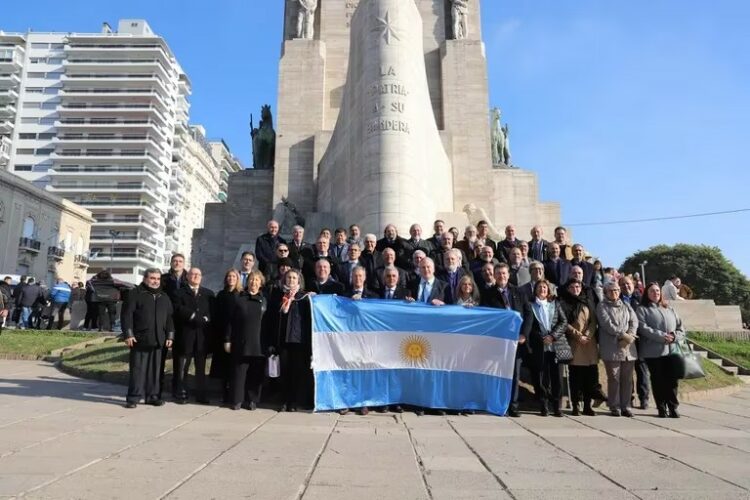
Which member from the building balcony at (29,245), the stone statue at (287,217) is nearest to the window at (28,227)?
the building balcony at (29,245)

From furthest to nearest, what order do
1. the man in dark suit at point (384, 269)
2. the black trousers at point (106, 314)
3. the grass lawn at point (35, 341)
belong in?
the black trousers at point (106, 314)
the grass lawn at point (35, 341)
the man in dark suit at point (384, 269)

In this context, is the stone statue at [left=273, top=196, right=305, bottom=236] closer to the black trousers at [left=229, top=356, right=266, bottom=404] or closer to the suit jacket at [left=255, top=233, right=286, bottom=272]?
the suit jacket at [left=255, top=233, right=286, bottom=272]

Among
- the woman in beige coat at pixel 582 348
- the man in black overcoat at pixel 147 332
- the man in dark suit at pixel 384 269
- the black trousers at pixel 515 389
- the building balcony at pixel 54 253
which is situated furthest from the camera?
the building balcony at pixel 54 253

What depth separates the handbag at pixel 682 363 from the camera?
6.76m

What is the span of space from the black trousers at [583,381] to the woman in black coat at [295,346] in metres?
3.41

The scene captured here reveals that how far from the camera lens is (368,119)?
47.2 ft

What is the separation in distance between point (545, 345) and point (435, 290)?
61.5 inches

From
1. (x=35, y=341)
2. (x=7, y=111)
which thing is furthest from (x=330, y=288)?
(x=7, y=111)

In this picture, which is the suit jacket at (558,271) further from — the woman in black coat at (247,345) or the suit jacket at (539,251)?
the woman in black coat at (247,345)

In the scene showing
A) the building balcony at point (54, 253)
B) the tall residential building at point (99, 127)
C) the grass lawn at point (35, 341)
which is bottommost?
the grass lawn at point (35, 341)

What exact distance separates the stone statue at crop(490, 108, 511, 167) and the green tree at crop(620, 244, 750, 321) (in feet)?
112

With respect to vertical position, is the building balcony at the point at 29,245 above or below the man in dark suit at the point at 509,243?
above

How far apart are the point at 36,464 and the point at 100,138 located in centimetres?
7979

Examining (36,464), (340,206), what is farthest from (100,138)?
(36,464)
